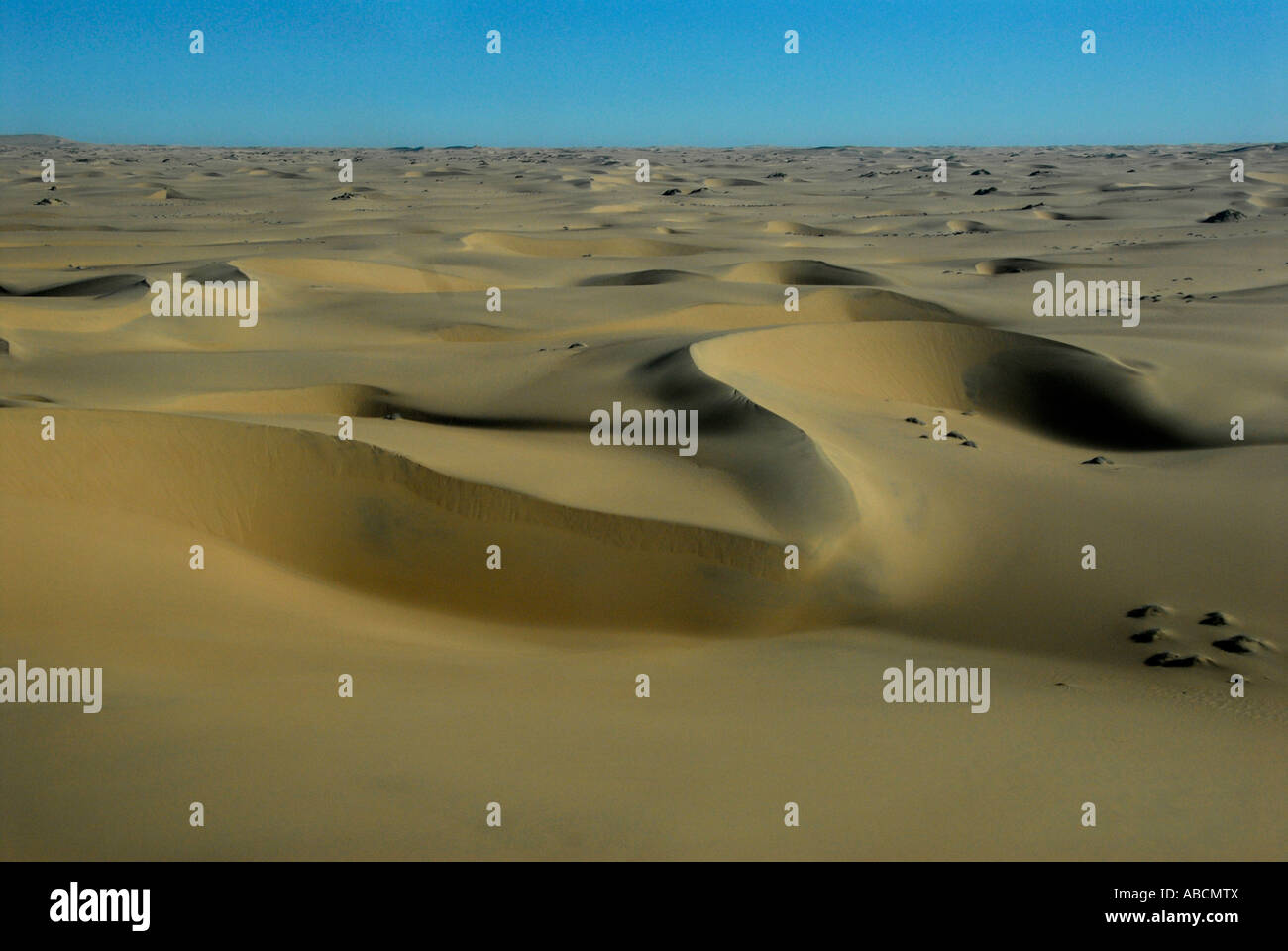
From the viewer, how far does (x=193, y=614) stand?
514cm

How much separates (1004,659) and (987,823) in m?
1.75

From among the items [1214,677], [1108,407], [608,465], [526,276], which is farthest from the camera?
[526,276]

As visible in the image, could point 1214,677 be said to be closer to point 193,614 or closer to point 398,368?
point 193,614

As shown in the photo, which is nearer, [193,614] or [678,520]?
[193,614]

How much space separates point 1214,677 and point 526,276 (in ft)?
47.4

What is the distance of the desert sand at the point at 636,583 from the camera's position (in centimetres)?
358

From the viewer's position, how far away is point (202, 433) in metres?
6.89

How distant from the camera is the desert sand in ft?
11.8

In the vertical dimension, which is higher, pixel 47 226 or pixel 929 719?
pixel 47 226

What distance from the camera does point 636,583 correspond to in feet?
19.9

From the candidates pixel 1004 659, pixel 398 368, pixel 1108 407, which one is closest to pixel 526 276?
pixel 398 368
